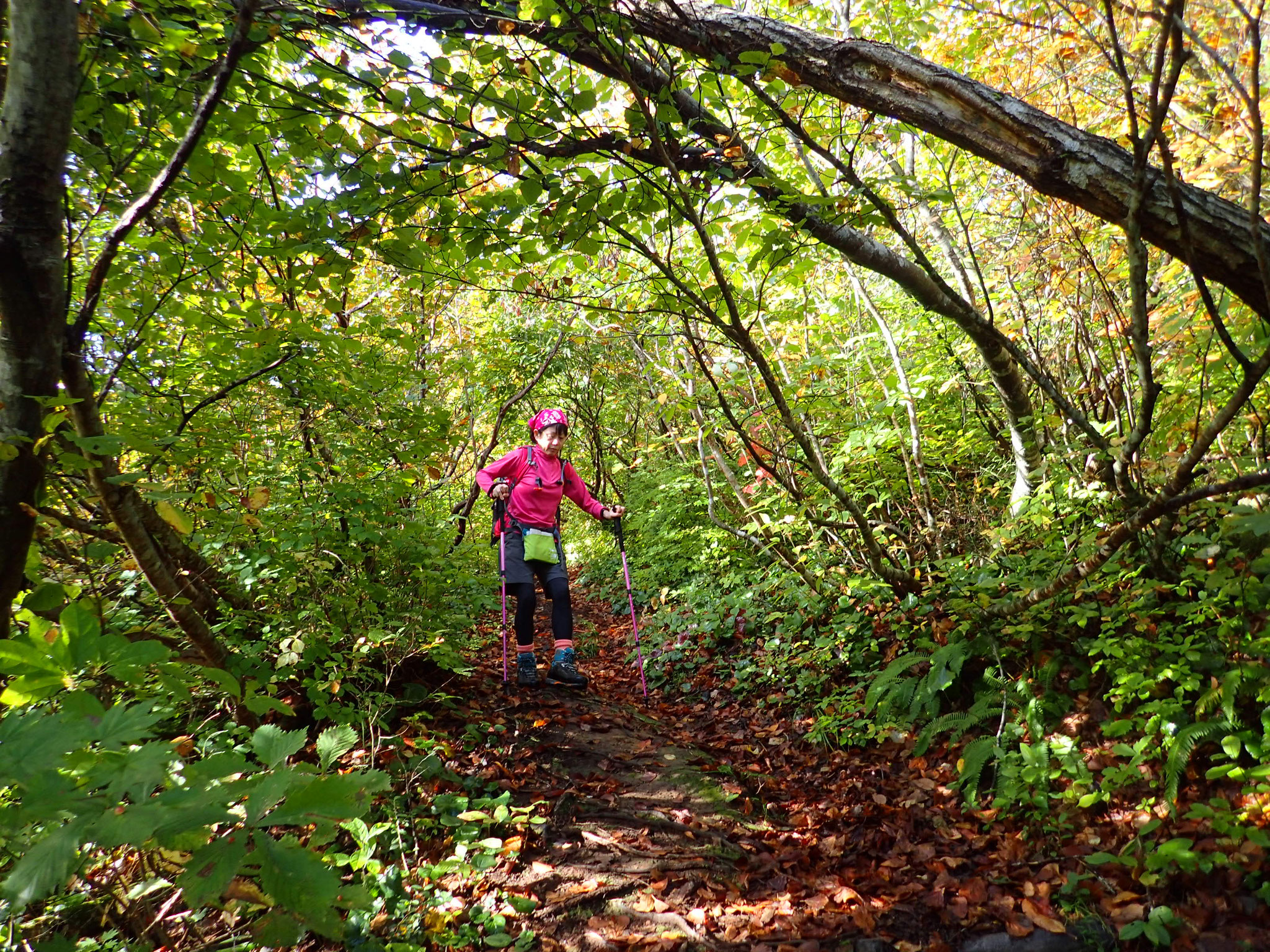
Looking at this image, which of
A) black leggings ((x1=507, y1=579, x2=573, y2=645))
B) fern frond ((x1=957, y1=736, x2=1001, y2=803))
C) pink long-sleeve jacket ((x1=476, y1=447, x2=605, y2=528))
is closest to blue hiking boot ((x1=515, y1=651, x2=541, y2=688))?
black leggings ((x1=507, y1=579, x2=573, y2=645))

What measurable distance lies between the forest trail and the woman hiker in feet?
2.03

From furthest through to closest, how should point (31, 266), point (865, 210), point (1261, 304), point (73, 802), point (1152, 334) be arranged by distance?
point (1152, 334) → point (865, 210) → point (1261, 304) → point (31, 266) → point (73, 802)

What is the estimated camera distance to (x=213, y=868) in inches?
44.1

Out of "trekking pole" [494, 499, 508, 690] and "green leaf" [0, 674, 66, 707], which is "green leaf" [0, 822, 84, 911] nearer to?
"green leaf" [0, 674, 66, 707]

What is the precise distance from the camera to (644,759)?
442 cm

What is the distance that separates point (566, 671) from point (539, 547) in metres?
1.19

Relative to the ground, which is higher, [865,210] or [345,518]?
[865,210]

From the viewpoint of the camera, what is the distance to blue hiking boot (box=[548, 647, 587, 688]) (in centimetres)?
579

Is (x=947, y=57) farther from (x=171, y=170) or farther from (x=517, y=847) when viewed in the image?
(x=517, y=847)

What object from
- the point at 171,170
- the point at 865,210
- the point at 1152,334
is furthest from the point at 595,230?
the point at 1152,334

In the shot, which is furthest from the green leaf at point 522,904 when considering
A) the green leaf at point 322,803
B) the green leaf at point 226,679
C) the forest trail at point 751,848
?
the green leaf at point 322,803

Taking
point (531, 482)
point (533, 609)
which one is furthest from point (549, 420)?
point (533, 609)

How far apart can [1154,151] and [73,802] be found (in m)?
6.67

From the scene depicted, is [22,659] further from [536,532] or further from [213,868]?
[536,532]
